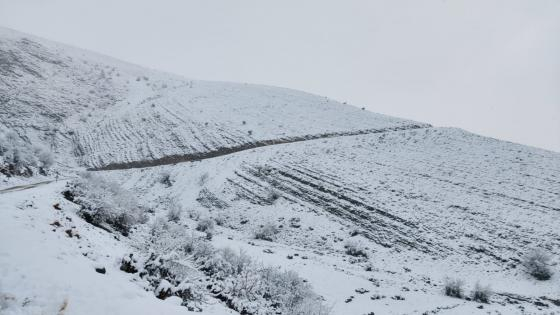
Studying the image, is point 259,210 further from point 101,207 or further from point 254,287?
point 254,287

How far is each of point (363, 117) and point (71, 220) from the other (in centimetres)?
2953

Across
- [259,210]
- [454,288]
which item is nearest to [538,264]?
[454,288]

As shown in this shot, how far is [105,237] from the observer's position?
381 inches

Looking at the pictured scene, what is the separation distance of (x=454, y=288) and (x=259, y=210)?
9814mm

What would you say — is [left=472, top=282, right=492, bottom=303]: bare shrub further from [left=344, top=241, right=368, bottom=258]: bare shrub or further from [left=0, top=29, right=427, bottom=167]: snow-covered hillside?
[left=0, top=29, right=427, bottom=167]: snow-covered hillside

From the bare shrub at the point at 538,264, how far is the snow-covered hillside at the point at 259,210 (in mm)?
104

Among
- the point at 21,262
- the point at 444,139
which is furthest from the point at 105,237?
the point at 444,139

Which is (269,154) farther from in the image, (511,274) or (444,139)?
(511,274)

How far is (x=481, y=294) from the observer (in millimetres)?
12203

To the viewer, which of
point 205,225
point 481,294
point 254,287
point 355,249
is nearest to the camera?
point 254,287

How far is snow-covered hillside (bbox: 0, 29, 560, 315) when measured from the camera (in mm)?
8078

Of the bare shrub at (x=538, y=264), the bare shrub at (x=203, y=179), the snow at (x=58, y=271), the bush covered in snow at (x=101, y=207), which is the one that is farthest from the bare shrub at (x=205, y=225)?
the bare shrub at (x=538, y=264)

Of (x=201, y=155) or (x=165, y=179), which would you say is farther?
(x=201, y=155)

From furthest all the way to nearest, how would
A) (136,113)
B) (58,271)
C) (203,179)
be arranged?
(136,113) < (203,179) < (58,271)
